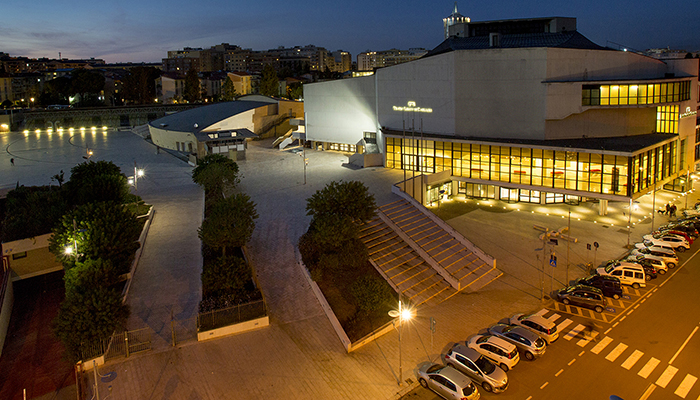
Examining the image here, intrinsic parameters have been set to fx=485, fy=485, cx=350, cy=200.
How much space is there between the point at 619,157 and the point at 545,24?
22.4 metres

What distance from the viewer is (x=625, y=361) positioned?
2009cm

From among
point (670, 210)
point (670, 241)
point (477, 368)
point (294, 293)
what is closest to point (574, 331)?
point (477, 368)

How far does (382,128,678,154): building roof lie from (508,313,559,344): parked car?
18548mm

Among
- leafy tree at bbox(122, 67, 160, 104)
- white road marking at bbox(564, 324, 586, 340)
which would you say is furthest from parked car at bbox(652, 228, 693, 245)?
leafy tree at bbox(122, 67, 160, 104)

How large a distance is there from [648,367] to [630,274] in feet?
27.8

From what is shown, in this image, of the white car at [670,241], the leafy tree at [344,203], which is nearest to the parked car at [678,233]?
the white car at [670,241]

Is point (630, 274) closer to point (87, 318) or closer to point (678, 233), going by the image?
point (678, 233)

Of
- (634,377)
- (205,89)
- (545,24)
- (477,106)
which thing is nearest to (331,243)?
(634,377)

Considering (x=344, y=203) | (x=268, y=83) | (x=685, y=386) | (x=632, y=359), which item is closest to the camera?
(x=685, y=386)

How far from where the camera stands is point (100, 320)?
65.9 ft

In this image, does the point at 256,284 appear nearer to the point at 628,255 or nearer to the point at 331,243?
the point at 331,243

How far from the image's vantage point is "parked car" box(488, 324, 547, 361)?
2033 centimetres

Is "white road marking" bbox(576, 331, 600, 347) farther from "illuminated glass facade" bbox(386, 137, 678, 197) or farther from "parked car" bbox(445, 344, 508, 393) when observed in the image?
"illuminated glass facade" bbox(386, 137, 678, 197)

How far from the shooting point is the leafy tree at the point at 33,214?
30000 millimetres
